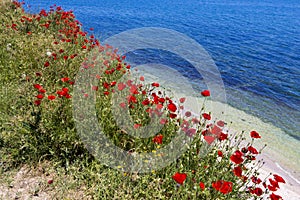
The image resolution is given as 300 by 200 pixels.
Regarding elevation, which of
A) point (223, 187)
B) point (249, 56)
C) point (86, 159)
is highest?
point (249, 56)

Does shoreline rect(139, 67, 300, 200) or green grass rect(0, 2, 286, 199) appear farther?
shoreline rect(139, 67, 300, 200)

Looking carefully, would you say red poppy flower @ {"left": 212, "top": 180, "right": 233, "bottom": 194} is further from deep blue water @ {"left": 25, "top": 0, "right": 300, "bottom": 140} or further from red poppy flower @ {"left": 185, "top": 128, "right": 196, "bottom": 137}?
deep blue water @ {"left": 25, "top": 0, "right": 300, "bottom": 140}

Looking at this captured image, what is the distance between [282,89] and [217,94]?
3.01m

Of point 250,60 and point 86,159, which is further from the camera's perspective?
point 250,60

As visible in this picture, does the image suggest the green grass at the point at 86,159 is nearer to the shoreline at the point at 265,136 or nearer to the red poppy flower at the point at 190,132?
the red poppy flower at the point at 190,132

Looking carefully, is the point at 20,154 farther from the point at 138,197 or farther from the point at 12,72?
the point at 12,72

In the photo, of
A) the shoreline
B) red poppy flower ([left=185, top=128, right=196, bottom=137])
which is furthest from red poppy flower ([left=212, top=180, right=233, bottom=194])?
the shoreline

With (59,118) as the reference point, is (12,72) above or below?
above

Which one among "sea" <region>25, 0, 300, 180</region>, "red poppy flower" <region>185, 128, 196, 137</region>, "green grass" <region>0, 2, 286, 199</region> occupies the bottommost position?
"green grass" <region>0, 2, 286, 199</region>

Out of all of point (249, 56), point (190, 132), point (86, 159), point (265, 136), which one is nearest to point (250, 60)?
point (249, 56)

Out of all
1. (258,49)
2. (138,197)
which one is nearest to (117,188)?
(138,197)

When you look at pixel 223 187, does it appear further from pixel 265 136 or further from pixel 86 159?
pixel 265 136

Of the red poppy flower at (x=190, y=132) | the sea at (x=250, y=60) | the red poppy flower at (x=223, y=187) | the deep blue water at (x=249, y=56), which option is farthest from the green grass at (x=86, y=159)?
the deep blue water at (x=249, y=56)

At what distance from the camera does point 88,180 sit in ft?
11.4
